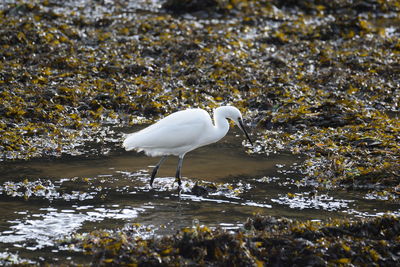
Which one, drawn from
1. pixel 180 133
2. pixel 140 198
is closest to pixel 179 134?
pixel 180 133

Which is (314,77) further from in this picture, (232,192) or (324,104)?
(232,192)

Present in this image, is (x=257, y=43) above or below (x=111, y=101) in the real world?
above

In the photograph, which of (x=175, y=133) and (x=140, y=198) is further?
(x=175, y=133)

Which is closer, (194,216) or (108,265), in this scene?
(108,265)

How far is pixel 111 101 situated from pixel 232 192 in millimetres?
3737

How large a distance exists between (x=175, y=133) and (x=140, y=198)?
93 cm

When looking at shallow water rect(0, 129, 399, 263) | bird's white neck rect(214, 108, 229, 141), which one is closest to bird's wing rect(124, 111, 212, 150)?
bird's white neck rect(214, 108, 229, 141)

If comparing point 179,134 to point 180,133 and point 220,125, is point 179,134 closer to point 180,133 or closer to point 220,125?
point 180,133

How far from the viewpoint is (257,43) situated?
13781 millimetres

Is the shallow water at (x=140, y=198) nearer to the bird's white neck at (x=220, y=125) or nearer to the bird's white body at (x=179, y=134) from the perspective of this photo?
the bird's white body at (x=179, y=134)

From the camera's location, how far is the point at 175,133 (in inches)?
297

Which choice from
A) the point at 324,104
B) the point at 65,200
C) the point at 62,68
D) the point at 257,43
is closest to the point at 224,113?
the point at 65,200

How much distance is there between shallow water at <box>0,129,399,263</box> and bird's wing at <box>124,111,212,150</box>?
0.42 metres

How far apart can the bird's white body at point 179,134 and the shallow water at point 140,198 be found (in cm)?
39
